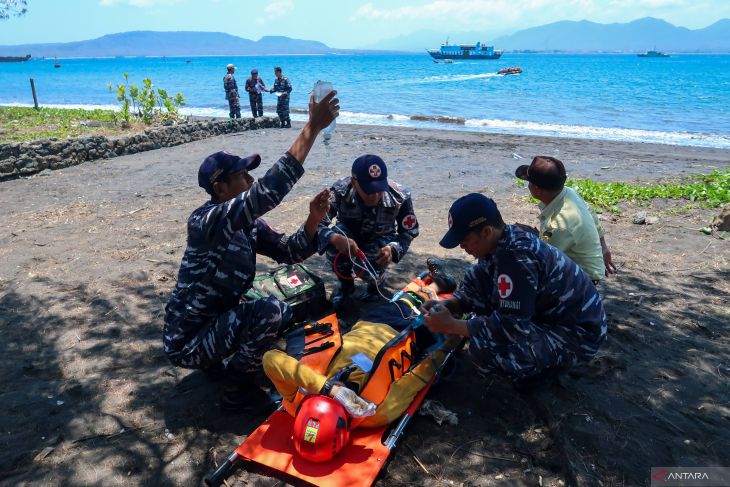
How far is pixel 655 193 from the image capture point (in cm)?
→ 862

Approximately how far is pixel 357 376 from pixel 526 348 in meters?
1.12

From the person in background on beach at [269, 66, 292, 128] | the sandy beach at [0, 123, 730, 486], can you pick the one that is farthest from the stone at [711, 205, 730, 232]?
the person in background on beach at [269, 66, 292, 128]

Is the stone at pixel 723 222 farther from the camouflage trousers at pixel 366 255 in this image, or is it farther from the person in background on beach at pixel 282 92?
the person in background on beach at pixel 282 92

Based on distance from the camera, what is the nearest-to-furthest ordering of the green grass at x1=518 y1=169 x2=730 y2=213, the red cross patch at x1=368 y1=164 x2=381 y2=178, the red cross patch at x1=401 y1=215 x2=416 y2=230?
1. the red cross patch at x1=368 y1=164 x2=381 y2=178
2. the red cross patch at x1=401 y1=215 x2=416 y2=230
3. the green grass at x1=518 y1=169 x2=730 y2=213

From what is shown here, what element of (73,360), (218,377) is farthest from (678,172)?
(73,360)

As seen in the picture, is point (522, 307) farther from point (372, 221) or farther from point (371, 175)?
point (372, 221)

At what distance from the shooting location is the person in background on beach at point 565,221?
4.02 metres

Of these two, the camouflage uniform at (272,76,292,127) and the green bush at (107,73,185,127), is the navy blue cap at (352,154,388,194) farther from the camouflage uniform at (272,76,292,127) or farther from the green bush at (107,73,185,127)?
the camouflage uniform at (272,76,292,127)

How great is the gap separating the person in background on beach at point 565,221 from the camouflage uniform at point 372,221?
1401 millimetres

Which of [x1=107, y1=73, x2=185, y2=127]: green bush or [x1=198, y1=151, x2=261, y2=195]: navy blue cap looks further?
[x1=107, y1=73, x2=185, y2=127]: green bush

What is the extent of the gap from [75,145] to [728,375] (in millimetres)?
12682

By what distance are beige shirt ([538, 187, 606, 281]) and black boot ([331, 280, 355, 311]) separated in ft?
6.69

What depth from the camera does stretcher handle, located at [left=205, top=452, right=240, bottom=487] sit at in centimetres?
285

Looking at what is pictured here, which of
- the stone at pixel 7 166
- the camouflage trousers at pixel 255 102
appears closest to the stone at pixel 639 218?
the stone at pixel 7 166
